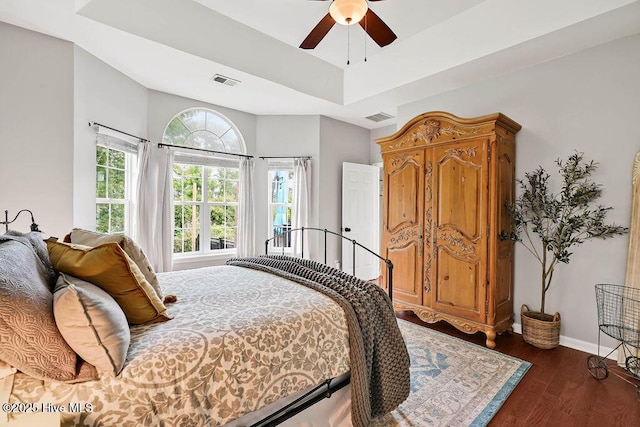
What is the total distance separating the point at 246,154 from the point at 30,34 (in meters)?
2.60

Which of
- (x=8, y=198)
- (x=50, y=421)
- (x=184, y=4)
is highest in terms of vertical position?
(x=184, y=4)

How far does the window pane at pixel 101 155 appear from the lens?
3.29m

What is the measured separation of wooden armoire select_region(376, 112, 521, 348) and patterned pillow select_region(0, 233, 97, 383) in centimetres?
297

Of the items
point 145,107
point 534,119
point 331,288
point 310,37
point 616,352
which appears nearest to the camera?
point 331,288

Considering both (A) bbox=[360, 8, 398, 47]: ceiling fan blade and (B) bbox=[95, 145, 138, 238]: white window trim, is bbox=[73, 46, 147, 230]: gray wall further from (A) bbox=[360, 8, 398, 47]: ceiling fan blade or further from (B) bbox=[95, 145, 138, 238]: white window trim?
(A) bbox=[360, 8, 398, 47]: ceiling fan blade

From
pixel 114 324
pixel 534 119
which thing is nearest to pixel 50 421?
pixel 114 324

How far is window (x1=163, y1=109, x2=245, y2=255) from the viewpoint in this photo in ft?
13.9

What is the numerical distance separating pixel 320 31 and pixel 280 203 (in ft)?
9.69

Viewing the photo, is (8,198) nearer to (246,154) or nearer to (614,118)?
(246,154)

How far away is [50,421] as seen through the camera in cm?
88

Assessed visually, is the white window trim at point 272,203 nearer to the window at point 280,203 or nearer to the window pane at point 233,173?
the window at point 280,203

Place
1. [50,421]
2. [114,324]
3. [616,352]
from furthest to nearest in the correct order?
[616,352] → [114,324] → [50,421]

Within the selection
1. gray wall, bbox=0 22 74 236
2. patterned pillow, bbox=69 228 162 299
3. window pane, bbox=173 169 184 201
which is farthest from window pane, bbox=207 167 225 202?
patterned pillow, bbox=69 228 162 299

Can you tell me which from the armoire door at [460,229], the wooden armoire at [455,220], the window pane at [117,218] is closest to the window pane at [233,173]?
the window pane at [117,218]
